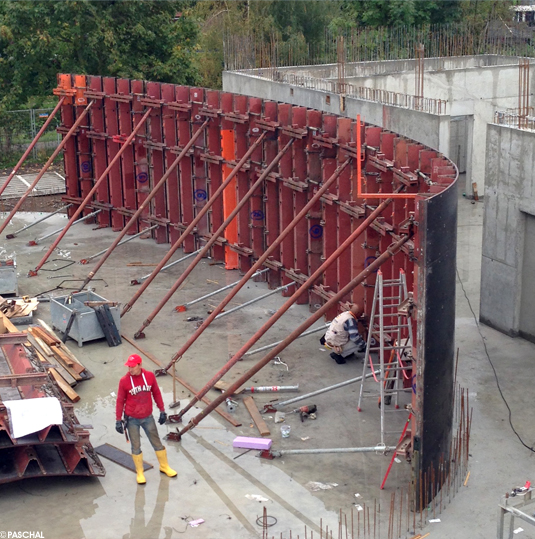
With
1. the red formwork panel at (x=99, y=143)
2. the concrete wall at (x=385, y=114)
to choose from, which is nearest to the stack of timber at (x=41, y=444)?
the red formwork panel at (x=99, y=143)

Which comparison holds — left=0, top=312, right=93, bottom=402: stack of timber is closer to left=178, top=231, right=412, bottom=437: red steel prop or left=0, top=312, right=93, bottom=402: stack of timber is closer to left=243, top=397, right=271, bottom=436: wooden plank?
left=178, top=231, right=412, bottom=437: red steel prop

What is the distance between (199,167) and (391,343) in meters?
8.35

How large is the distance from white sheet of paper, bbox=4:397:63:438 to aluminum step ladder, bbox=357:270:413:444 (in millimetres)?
4097

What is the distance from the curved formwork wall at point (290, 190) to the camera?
1050cm

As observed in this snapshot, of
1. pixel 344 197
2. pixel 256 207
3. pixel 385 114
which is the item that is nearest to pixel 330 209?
pixel 344 197

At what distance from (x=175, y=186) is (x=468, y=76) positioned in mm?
11325

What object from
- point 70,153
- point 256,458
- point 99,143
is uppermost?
point 99,143

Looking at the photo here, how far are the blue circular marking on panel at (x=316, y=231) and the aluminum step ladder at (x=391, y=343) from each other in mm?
2602

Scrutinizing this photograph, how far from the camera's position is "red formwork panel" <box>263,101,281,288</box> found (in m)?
17.8

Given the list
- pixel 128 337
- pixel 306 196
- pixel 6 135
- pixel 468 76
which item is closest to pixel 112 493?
pixel 128 337

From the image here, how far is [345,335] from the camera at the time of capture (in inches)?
577

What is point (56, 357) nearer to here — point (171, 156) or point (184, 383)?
point (184, 383)

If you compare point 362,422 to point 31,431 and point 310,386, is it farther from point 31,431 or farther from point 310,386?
point 31,431

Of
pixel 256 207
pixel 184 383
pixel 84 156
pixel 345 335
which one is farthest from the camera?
pixel 84 156
